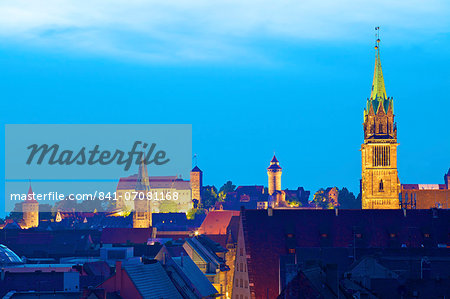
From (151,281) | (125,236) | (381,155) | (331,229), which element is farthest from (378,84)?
(151,281)

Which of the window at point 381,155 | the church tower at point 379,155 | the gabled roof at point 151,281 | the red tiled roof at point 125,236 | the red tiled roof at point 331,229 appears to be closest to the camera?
the gabled roof at point 151,281

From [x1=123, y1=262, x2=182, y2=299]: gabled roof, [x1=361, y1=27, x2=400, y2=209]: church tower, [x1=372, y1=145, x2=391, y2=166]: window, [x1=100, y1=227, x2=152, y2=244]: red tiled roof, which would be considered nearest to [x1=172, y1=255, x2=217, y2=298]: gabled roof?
[x1=123, y1=262, x2=182, y2=299]: gabled roof

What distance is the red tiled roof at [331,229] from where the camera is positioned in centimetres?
8275

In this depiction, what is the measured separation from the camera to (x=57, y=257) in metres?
116

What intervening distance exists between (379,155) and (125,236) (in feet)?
150

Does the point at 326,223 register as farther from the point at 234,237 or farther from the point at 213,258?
the point at 234,237

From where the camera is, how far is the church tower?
616 feet

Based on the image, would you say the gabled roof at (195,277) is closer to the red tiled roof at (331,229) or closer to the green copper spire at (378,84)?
the red tiled roof at (331,229)

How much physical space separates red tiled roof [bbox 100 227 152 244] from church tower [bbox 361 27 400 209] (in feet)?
123

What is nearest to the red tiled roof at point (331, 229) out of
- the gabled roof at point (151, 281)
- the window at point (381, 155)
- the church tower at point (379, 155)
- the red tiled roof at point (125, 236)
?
the gabled roof at point (151, 281)

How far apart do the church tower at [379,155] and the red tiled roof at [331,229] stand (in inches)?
3879

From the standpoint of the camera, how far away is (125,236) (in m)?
181

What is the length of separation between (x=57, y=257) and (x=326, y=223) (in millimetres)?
39668

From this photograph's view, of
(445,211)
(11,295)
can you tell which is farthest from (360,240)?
(11,295)
